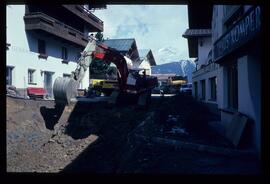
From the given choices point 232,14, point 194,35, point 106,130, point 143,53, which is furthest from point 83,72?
point 143,53

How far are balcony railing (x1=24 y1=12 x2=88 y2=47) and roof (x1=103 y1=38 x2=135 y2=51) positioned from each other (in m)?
17.6

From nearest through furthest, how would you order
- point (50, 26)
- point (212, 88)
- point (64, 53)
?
point (212, 88)
point (50, 26)
point (64, 53)

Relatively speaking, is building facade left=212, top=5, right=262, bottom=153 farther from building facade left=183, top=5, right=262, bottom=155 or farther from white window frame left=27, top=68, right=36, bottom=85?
white window frame left=27, top=68, right=36, bottom=85

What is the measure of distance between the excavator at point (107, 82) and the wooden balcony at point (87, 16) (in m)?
10.4

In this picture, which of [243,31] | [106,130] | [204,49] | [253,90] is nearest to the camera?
[243,31]

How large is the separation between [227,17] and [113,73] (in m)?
23.9

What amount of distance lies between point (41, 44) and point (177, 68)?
50936 mm

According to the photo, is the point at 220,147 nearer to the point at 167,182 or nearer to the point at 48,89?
the point at 167,182

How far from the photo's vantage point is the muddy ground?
750cm

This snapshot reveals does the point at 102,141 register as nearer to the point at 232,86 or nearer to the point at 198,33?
the point at 232,86

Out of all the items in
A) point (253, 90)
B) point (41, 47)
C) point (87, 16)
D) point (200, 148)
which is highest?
point (87, 16)

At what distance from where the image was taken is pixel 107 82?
18.6 metres

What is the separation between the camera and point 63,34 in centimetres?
2444

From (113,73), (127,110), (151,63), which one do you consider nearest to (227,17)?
(127,110)
